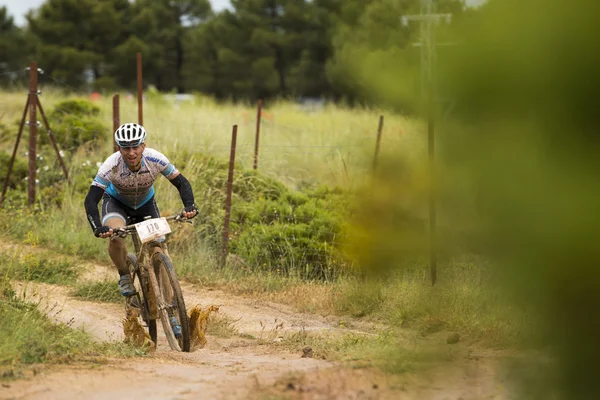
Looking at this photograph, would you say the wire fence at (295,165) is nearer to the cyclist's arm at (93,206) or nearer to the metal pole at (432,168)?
the metal pole at (432,168)

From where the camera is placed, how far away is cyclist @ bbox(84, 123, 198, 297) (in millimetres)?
7325

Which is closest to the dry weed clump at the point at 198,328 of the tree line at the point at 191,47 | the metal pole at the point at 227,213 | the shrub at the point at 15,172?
the metal pole at the point at 227,213

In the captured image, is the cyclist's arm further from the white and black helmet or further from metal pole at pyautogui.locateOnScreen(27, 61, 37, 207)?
metal pole at pyautogui.locateOnScreen(27, 61, 37, 207)

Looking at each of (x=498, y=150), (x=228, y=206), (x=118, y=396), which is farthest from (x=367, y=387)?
(x=228, y=206)

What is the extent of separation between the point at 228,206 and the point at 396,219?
34.1ft

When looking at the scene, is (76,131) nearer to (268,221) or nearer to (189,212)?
(268,221)

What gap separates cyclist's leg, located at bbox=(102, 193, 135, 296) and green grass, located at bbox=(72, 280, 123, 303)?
2286mm

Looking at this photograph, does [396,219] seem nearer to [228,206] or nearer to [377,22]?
[377,22]

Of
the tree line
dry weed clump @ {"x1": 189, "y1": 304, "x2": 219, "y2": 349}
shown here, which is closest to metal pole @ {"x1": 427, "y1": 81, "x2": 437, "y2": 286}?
dry weed clump @ {"x1": 189, "y1": 304, "x2": 219, "y2": 349}

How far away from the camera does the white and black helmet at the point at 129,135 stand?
727cm

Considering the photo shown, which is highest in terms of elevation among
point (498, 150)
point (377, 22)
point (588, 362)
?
point (377, 22)

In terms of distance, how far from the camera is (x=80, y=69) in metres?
48.2

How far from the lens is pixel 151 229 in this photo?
286 inches

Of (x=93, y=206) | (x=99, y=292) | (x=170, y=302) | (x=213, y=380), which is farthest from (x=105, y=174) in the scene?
(x=99, y=292)
